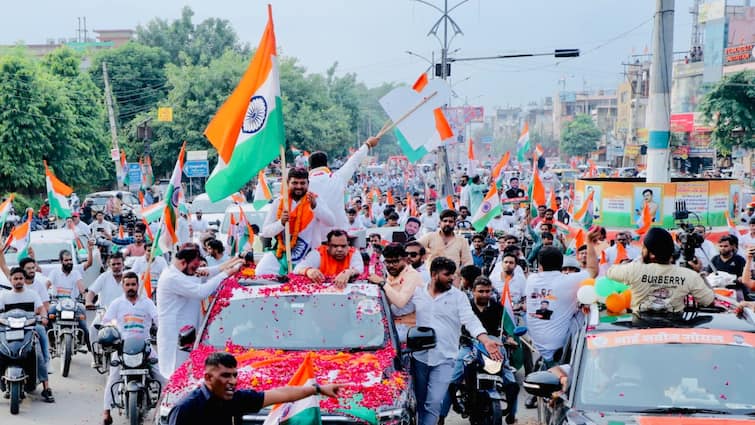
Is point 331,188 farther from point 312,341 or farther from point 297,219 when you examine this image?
point 312,341

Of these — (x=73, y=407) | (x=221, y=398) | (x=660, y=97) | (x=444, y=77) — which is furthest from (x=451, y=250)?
(x=444, y=77)

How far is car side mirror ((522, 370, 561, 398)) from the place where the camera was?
613 cm

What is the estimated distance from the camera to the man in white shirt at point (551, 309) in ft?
28.3

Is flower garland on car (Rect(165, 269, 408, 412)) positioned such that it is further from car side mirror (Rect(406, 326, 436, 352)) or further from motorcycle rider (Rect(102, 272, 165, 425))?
motorcycle rider (Rect(102, 272, 165, 425))

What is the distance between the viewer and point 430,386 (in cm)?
836

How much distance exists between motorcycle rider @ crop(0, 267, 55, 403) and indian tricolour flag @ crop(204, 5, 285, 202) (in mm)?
3192

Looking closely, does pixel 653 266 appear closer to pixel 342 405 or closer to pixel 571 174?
pixel 342 405

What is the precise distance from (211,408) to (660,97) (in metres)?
22.2

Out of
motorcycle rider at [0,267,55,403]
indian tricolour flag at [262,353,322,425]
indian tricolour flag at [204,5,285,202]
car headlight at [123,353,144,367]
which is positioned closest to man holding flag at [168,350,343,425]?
indian tricolour flag at [262,353,322,425]

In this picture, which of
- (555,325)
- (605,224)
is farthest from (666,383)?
(605,224)

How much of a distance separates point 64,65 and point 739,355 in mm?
45431

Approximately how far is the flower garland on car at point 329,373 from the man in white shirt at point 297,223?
1.91m

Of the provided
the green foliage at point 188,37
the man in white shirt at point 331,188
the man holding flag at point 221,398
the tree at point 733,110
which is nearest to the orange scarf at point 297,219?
the man in white shirt at point 331,188

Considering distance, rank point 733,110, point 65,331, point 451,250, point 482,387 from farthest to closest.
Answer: point 733,110
point 65,331
point 451,250
point 482,387
